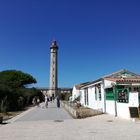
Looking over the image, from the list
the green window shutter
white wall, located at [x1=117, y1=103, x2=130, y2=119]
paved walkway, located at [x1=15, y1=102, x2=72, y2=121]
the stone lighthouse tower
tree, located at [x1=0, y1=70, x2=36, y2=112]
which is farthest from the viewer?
the stone lighthouse tower

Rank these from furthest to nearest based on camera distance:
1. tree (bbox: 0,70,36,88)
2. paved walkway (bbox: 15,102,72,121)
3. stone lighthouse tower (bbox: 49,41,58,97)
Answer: stone lighthouse tower (bbox: 49,41,58,97) → tree (bbox: 0,70,36,88) → paved walkway (bbox: 15,102,72,121)

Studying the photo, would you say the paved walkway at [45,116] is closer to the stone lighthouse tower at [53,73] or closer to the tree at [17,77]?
the tree at [17,77]

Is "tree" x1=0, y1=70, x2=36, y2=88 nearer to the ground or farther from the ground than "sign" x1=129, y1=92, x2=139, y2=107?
farther from the ground

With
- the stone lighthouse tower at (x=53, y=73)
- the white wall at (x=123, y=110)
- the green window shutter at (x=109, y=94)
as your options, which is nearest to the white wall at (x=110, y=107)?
the green window shutter at (x=109, y=94)

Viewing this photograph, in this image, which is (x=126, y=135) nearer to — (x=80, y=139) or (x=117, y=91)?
(x=80, y=139)

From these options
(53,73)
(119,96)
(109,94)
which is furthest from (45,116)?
(53,73)

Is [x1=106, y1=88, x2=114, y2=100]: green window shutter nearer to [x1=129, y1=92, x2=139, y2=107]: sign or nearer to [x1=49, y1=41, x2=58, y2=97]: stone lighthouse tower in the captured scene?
[x1=129, y1=92, x2=139, y2=107]: sign

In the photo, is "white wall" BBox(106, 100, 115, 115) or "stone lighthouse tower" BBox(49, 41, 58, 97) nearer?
"white wall" BBox(106, 100, 115, 115)

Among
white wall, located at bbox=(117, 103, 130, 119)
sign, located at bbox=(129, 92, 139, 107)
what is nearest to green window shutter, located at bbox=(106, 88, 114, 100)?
white wall, located at bbox=(117, 103, 130, 119)

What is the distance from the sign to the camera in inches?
664

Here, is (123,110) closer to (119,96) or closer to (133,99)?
(133,99)

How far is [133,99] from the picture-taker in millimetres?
17078

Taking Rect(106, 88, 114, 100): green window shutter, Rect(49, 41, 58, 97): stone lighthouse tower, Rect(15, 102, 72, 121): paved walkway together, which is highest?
Rect(49, 41, 58, 97): stone lighthouse tower

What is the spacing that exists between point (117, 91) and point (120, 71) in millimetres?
8501
